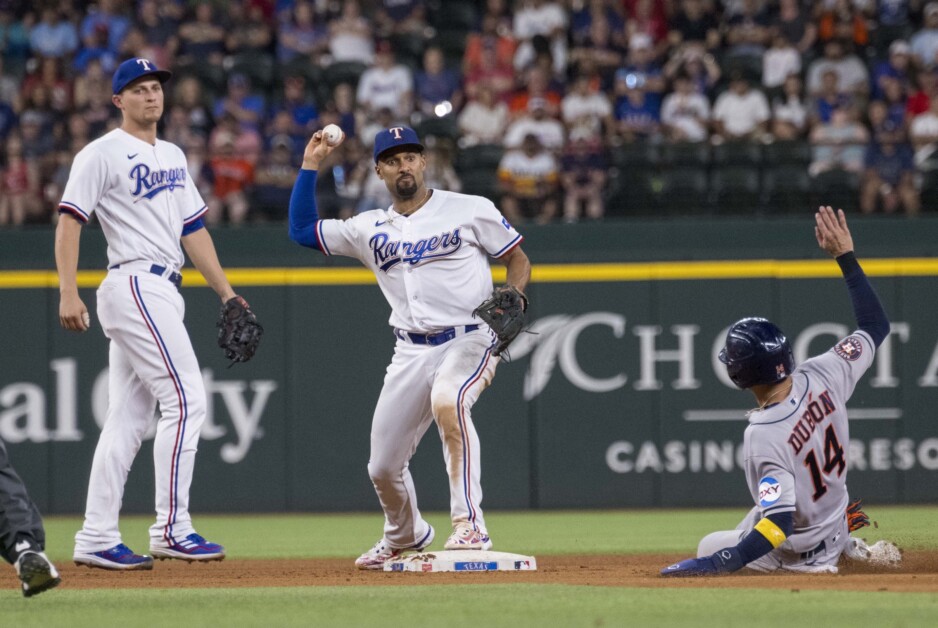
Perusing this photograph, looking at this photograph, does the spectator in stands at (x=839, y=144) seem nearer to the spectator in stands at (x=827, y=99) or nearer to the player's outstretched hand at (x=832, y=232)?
the spectator in stands at (x=827, y=99)

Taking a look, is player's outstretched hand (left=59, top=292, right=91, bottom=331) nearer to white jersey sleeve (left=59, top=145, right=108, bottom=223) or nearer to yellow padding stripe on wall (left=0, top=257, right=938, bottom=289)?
white jersey sleeve (left=59, top=145, right=108, bottom=223)

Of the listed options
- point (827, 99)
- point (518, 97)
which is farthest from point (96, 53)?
point (827, 99)

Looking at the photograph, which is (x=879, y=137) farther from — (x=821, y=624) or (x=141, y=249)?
(x=821, y=624)

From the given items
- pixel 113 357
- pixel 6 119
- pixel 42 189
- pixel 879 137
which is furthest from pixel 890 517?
pixel 6 119

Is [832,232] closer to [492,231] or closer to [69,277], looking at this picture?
[492,231]

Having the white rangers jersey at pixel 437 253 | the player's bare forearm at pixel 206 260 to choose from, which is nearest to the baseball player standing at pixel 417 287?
the white rangers jersey at pixel 437 253

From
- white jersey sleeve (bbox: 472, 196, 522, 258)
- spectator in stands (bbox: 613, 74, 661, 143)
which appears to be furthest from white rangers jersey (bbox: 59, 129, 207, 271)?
spectator in stands (bbox: 613, 74, 661, 143)
